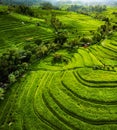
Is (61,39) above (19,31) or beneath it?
above

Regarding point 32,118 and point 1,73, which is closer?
point 32,118

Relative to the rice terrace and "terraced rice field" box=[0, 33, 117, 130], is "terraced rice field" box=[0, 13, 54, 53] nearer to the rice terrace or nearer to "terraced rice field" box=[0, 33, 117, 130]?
the rice terrace

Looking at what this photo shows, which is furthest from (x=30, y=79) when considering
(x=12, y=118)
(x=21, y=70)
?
(x=12, y=118)

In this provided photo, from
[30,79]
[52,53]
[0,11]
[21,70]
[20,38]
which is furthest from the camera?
[0,11]

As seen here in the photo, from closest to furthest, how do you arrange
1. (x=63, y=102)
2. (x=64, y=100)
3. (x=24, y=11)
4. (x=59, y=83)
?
1. (x=63, y=102)
2. (x=64, y=100)
3. (x=59, y=83)
4. (x=24, y=11)

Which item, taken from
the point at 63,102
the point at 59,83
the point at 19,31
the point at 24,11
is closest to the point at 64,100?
the point at 63,102

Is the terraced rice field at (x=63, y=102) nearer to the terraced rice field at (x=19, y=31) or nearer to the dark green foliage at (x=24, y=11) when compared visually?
the terraced rice field at (x=19, y=31)

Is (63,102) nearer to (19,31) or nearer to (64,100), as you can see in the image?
(64,100)

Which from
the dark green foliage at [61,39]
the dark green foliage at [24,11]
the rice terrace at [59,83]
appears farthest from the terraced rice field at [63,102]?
the dark green foliage at [24,11]

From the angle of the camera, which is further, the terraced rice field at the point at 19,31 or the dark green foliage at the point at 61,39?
the terraced rice field at the point at 19,31

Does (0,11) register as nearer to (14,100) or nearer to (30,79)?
(30,79)

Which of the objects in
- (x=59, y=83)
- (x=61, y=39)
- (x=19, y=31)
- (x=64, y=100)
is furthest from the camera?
(x=19, y=31)
